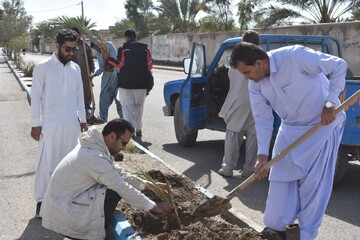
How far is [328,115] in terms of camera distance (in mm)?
3541

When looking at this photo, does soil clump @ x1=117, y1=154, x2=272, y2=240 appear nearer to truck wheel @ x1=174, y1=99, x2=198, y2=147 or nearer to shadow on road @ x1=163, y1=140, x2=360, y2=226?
shadow on road @ x1=163, y1=140, x2=360, y2=226

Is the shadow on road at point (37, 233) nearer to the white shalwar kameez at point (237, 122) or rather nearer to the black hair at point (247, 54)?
the black hair at point (247, 54)

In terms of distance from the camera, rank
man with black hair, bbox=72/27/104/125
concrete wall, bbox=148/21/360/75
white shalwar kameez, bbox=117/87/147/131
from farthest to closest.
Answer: concrete wall, bbox=148/21/360/75 → man with black hair, bbox=72/27/104/125 → white shalwar kameez, bbox=117/87/147/131

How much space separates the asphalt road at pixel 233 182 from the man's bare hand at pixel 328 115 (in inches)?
54.9

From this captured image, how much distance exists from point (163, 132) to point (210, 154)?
2.20 meters

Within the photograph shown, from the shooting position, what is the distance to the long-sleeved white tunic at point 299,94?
11.9ft

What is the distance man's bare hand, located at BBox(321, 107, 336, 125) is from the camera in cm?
354

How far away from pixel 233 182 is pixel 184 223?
1.98 m

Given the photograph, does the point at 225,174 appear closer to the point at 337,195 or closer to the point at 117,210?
the point at 337,195

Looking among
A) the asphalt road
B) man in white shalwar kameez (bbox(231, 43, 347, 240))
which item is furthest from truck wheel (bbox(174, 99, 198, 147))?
man in white shalwar kameez (bbox(231, 43, 347, 240))

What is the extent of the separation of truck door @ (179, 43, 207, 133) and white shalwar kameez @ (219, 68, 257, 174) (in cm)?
113

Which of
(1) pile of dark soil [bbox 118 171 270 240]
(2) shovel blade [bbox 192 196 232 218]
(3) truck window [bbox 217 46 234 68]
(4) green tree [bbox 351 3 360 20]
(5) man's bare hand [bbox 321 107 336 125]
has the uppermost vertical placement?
(4) green tree [bbox 351 3 360 20]

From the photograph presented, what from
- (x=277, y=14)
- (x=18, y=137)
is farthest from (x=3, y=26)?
(x=18, y=137)

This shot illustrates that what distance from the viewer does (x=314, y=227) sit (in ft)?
12.7
